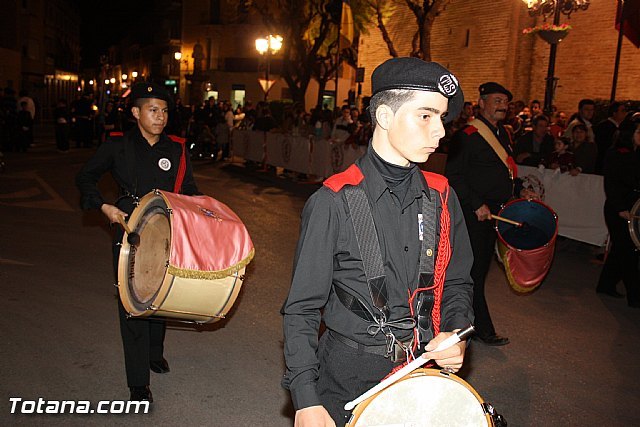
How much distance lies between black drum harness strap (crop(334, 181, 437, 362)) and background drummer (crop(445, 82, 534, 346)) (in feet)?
11.4

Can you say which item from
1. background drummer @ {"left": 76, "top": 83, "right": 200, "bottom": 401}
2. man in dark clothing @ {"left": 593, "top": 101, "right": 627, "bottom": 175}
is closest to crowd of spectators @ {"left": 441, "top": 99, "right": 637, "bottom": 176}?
man in dark clothing @ {"left": 593, "top": 101, "right": 627, "bottom": 175}

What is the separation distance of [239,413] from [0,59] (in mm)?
44802

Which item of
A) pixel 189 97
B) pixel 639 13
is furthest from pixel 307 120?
pixel 189 97

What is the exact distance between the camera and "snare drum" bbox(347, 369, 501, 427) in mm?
2168

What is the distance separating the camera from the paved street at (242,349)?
4.94m

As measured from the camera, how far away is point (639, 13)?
57.4ft

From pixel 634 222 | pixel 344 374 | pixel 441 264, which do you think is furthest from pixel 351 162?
pixel 344 374

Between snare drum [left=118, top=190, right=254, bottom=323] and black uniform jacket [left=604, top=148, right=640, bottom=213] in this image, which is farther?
black uniform jacket [left=604, top=148, right=640, bottom=213]

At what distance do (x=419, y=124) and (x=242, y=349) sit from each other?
157 inches

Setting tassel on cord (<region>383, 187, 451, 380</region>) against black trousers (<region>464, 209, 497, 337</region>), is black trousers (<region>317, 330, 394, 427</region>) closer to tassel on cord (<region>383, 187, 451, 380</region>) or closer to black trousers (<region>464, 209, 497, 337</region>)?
tassel on cord (<region>383, 187, 451, 380</region>)

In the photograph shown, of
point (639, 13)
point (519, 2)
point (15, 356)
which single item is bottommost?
point (15, 356)

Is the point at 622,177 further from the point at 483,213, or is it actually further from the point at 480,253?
the point at 483,213

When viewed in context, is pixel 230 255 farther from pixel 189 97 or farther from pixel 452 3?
pixel 189 97

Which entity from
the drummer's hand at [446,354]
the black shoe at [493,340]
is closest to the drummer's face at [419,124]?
the drummer's hand at [446,354]
